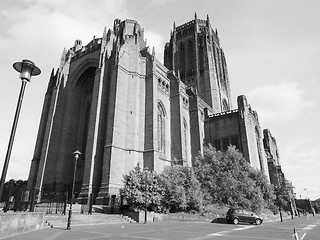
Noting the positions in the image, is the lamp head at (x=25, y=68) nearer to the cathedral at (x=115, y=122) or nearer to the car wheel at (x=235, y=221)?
the cathedral at (x=115, y=122)

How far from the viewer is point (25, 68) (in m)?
7.04

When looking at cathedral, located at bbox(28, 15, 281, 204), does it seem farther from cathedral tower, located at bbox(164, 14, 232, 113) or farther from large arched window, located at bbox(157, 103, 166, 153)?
cathedral tower, located at bbox(164, 14, 232, 113)

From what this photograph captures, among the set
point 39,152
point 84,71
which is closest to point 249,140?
point 84,71

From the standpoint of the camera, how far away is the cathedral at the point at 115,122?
23.4 meters

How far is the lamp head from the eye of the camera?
6.97 metres

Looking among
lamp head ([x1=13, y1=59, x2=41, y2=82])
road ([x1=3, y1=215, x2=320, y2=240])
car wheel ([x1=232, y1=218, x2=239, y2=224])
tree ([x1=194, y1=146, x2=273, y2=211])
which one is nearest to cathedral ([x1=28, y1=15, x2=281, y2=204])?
tree ([x1=194, y1=146, x2=273, y2=211])

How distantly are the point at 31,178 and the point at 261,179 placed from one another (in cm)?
2771

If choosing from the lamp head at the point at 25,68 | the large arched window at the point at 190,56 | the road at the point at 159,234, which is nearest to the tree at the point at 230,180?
the road at the point at 159,234

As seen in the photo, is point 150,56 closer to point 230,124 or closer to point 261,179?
point 230,124

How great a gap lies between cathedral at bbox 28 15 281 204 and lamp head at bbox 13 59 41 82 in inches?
610

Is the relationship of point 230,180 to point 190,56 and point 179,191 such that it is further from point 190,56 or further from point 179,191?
point 190,56

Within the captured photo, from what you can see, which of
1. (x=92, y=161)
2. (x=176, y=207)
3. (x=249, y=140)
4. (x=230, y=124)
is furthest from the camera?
(x=230, y=124)

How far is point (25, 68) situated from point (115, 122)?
17.0m

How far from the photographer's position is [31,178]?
27984 millimetres
